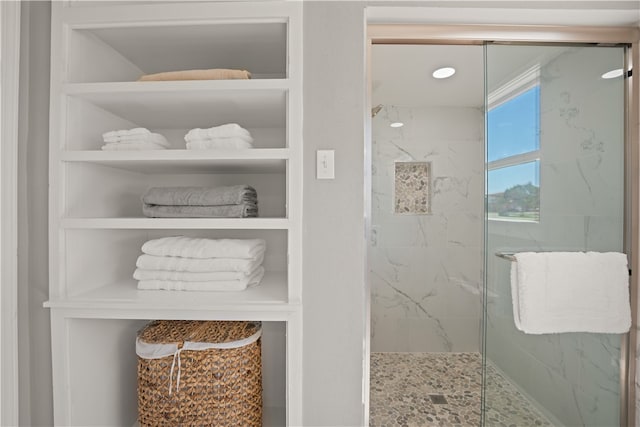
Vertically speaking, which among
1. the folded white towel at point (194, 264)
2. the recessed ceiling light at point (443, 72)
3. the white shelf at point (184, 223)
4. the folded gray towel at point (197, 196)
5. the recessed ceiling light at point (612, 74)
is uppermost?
the recessed ceiling light at point (443, 72)

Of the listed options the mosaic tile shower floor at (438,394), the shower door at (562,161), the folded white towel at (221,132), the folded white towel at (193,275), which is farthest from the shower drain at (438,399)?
the folded white towel at (221,132)

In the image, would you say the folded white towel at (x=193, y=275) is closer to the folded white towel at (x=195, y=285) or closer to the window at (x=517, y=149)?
the folded white towel at (x=195, y=285)

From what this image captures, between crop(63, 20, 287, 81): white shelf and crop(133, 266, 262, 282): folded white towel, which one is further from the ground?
crop(63, 20, 287, 81): white shelf

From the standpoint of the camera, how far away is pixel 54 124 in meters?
1.01

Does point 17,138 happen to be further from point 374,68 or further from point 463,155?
point 463,155

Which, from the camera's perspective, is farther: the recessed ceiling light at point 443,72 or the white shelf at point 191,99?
the recessed ceiling light at point 443,72

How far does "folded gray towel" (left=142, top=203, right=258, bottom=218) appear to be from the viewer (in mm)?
1146

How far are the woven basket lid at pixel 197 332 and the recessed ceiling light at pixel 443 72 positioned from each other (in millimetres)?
1548

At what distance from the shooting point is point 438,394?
5.68ft

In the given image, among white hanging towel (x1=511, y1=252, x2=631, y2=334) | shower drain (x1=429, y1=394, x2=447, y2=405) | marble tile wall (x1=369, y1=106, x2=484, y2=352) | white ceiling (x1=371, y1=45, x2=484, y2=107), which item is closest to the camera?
white hanging towel (x1=511, y1=252, x2=631, y2=334)

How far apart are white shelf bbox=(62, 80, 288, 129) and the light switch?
8.9 inches

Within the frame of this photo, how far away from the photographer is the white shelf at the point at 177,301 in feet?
3.21

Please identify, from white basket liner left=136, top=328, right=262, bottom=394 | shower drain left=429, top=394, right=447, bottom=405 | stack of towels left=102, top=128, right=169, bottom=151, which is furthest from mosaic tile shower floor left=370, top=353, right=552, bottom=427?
stack of towels left=102, top=128, right=169, bottom=151

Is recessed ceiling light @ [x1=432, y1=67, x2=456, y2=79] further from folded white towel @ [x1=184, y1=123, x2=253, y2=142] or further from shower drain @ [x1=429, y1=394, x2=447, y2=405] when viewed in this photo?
shower drain @ [x1=429, y1=394, x2=447, y2=405]
